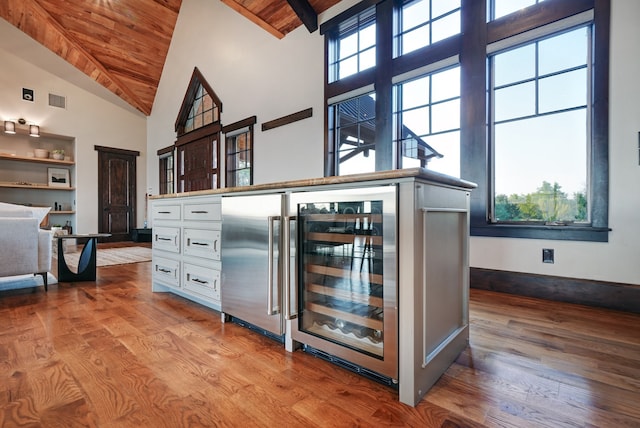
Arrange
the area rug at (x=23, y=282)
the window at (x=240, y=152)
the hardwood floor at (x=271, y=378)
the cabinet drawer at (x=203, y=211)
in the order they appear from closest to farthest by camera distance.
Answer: the hardwood floor at (x=271, y=378) < the cabinet drawer at (x=203, y=211) < the area rug at (x=23, y=282) < the window at (x=240, y=152)

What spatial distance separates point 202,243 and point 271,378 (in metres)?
1.15

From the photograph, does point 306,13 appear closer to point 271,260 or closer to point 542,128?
point 542,128

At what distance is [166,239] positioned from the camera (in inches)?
98.3

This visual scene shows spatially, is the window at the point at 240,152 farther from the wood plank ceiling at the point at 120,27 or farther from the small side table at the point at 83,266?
the small side table at the point at 83,266

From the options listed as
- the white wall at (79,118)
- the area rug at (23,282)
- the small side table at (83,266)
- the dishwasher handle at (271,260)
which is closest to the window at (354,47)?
the dishwasher handle at (271,260)

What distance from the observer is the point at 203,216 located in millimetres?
2082

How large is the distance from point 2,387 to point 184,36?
733 cm

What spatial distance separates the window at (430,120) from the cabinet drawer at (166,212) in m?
2.36

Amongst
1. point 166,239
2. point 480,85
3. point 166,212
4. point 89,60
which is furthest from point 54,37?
point 480,85

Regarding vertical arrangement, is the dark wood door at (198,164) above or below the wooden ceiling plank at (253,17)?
below

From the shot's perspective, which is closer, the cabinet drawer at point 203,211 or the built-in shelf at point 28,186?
the cabinet drawer at point 203,211

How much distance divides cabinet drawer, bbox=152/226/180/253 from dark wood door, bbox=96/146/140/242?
5.68 m

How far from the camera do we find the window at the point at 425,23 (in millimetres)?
3121

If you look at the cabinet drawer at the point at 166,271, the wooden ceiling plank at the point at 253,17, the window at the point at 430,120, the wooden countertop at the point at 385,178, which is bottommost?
the cabinet drawer at the point at 166,271
